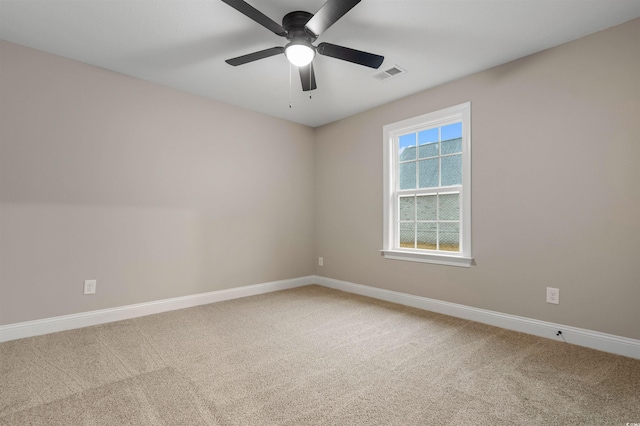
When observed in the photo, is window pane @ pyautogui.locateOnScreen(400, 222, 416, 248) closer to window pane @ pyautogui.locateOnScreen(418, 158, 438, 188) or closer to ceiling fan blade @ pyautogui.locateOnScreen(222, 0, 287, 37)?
window pane @ pyautogui.locateOnScreen(418, 158, 438, 188)

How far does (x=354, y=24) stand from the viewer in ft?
7.31

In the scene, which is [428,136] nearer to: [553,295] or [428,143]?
[428,143]

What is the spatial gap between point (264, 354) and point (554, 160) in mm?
2730

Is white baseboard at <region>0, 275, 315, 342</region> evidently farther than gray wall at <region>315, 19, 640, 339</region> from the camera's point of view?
Yes

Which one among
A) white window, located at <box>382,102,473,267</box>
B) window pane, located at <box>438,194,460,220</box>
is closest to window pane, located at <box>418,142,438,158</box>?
white window, located at <box>382,102,473,267</box>

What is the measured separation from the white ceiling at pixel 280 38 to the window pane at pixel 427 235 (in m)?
1.49

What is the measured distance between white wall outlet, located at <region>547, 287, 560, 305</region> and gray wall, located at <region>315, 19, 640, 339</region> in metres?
0.04

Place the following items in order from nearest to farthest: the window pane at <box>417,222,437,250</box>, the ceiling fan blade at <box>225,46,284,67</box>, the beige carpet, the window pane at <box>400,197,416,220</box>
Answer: the beige carpet
the ceiling fan blade at <box>225,46,284,67</box>
the window pane at <box>417,222,437,250</box>
the window pane at <box>400,197,416,220</box>

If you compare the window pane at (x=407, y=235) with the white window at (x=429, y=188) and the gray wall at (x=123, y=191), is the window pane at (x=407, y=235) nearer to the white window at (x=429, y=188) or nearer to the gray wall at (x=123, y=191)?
the white window at (x=429, y=188)

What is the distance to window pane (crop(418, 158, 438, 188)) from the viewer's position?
3365 mm

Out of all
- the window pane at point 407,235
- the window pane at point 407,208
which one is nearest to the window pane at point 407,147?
the window pane at point 407,208

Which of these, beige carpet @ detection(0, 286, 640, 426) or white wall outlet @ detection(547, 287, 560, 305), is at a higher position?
white wall outlet @ detection(547, 287, 560, 305)

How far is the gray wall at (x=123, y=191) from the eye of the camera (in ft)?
8.23

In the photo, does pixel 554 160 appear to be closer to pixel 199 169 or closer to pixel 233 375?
pixel 233 375
